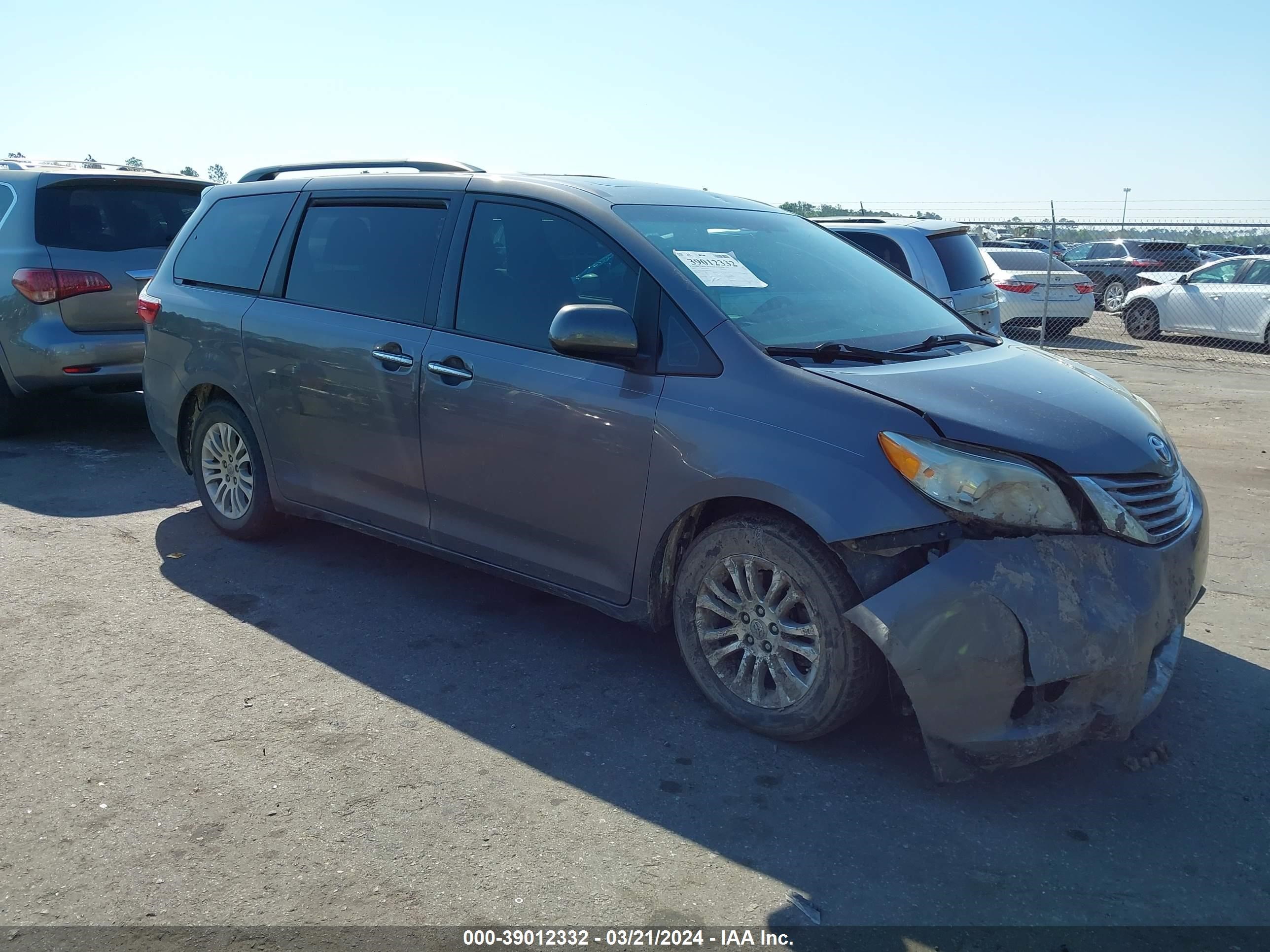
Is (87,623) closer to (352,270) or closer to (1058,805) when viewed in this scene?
(352,270)

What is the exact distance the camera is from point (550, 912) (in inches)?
111

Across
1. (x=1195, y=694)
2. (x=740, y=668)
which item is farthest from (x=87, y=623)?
(x=1195, y=694)

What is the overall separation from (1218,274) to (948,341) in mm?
14800

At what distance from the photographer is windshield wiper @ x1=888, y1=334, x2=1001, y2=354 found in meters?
4.17

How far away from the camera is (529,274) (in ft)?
14.3

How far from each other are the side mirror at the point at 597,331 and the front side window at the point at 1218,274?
15600mm

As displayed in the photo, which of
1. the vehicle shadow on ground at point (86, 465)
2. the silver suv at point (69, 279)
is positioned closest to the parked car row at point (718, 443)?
the vehicle shadow on ground at point (86, 465)

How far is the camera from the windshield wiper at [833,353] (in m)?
3.83

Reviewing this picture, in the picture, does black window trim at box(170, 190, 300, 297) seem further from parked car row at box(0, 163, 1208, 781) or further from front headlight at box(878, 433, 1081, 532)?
front headlight at box(878, 433, 1081, 532)

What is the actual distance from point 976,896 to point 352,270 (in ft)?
11.9

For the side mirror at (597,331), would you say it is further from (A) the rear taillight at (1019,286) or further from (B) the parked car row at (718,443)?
(A) the rear taillight at (1019,286)

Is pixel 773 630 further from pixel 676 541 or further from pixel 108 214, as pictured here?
pixel 108 214

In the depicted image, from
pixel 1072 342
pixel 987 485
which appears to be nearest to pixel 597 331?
pixel 987 485

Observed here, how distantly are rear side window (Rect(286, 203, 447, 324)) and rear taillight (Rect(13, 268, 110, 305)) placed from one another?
3276 mm
